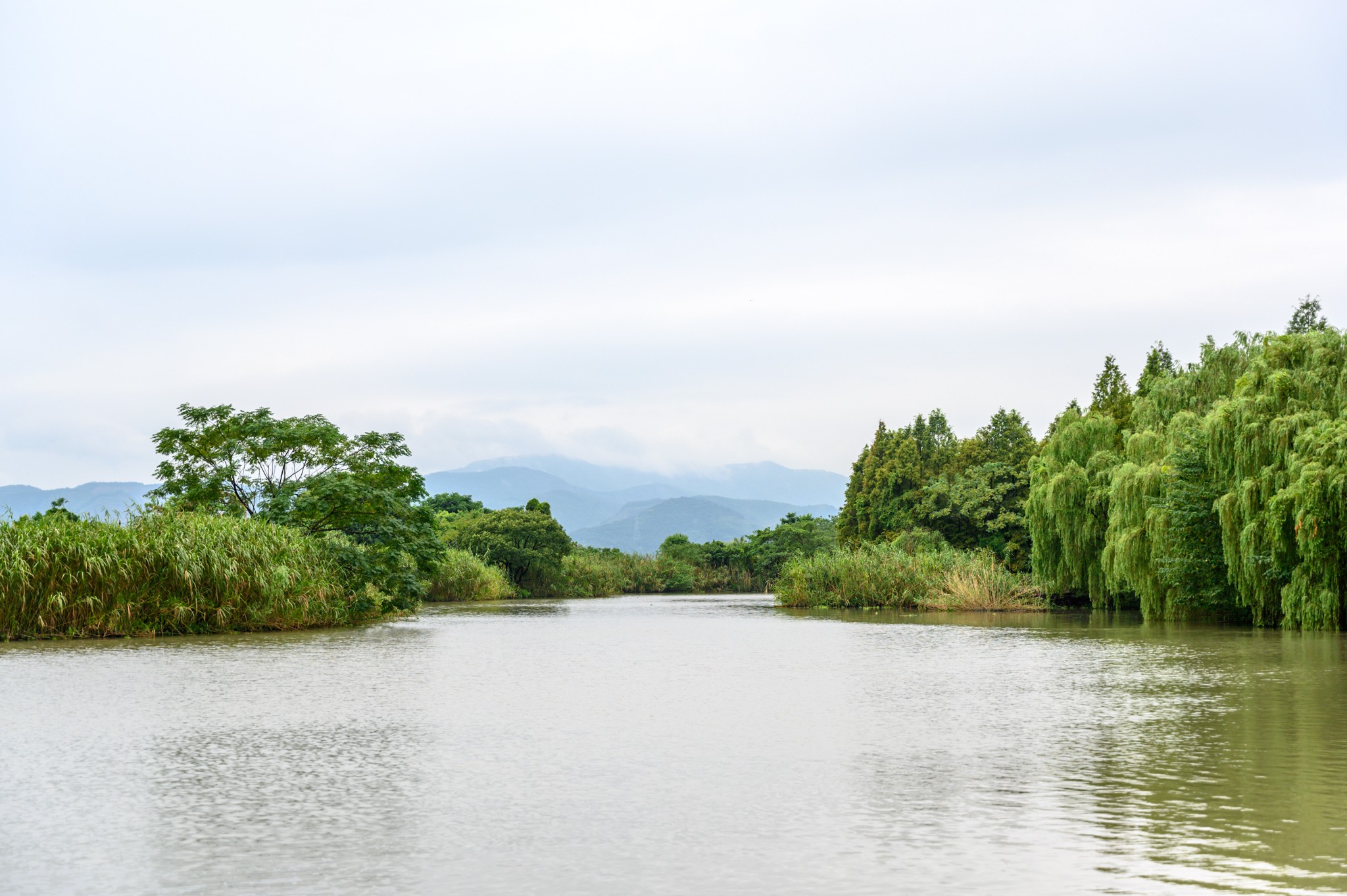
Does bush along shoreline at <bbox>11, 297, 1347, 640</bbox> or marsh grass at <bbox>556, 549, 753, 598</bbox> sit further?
marsh grass at <bbox>556, 549, 753, 598</bbox>

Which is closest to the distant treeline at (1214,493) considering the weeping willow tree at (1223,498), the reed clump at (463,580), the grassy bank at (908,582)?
the weeping willow tree at (1223,498)

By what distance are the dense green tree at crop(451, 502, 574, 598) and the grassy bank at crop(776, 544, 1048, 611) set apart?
18.6 m

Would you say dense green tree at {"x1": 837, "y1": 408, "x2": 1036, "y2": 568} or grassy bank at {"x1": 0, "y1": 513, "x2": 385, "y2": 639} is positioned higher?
dense green tree at {"x1": 837, "y1": 408, "x2": 1036, "y2": 568}

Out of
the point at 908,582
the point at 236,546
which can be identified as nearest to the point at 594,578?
the point at 908,582

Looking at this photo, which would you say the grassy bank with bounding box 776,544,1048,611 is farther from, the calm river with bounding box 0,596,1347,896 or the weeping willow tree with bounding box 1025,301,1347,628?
the calm river with bounding box 0,596,1347,896

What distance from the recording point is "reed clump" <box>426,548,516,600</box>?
159 ft

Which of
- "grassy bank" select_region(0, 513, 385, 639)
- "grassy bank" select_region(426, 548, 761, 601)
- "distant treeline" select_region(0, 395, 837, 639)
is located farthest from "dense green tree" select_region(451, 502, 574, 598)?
"grassy bank" select_region(0, 513, 385, 639)

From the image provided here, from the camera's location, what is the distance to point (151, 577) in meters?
21.8

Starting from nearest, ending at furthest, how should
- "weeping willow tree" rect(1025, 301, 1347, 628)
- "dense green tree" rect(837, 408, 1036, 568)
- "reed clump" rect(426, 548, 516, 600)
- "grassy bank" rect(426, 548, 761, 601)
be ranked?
"weeping willow tree" rect(1025, 301, 1347, 628), "dense green tree" rect(837, 408, 1036, 568), "reed clump" rect(426, 548, 516, 600), "grassy bank" rect(426, 548, 761, 601)

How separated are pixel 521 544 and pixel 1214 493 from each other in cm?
3911

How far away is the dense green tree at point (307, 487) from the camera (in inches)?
1104

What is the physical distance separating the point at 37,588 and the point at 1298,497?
22.1 m

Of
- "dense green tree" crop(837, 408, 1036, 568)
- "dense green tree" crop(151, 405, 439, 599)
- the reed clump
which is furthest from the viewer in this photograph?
the reed clump

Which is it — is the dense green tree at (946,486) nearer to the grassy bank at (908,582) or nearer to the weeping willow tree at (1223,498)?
the grassy bank at (908,582)
